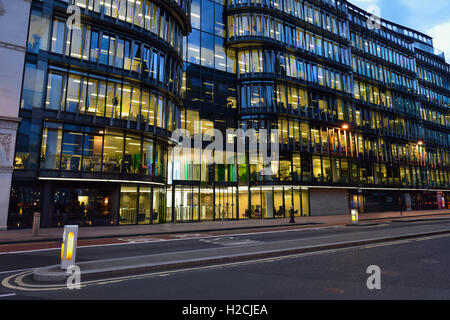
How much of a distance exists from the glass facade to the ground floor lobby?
11 cm

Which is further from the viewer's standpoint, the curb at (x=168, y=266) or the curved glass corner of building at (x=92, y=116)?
the curved glass corner of building at (x=92, y=116)

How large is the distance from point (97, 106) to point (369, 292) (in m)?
A: 21.8

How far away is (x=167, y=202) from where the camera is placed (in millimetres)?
27312

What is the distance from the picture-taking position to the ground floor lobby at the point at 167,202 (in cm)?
1989

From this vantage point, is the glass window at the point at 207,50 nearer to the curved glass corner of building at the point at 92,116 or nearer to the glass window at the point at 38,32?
the curved glass corner of building at the point at 92,116

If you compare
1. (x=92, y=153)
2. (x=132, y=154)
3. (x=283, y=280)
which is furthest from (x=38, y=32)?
(x=283, y=280)

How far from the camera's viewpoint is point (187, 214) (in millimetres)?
27500

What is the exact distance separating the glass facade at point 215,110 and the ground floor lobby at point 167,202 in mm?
111

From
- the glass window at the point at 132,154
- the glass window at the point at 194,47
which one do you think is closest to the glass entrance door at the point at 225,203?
the glass window at the point at 132,154

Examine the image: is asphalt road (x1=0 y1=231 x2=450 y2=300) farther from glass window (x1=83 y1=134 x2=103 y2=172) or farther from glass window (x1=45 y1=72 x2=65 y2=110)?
glass window (x1=45 y1=72 x2=65 y2=110)

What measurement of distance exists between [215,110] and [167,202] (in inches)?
471

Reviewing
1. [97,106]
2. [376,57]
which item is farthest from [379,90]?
[97,106]

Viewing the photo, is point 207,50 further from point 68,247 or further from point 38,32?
point 68,247

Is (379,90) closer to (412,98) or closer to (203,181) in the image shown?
(412,98)
